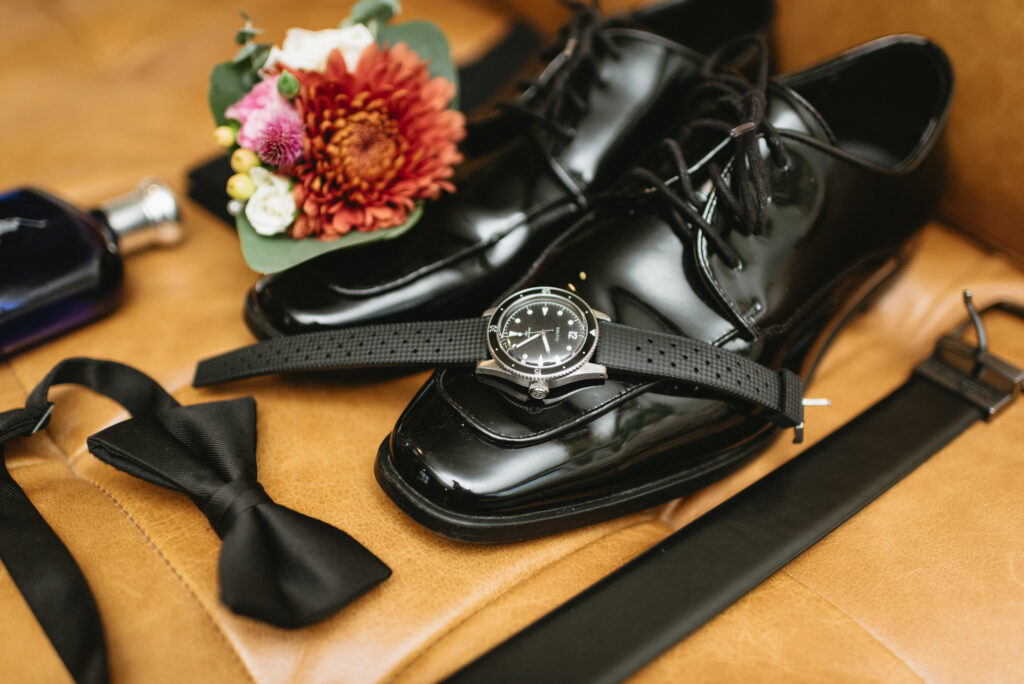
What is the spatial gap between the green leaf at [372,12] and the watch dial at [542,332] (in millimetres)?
357

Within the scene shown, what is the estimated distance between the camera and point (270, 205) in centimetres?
63

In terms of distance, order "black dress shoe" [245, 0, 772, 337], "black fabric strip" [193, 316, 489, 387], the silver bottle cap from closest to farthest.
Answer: "black fabric strip" [193, 316, 489, 387], "black dress shoe" [245, 0, 772, 337], the silver bottle cap

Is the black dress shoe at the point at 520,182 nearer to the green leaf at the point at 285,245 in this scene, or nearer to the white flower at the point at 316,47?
the green leaf at the point at 285,245

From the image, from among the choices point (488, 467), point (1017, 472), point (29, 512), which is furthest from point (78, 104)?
point (1017, 472)

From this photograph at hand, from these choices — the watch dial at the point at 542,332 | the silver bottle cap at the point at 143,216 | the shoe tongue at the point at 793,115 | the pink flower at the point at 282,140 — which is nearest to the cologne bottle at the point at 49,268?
the silver bottle cap at the point at 143,216

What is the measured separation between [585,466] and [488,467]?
0.07 meters

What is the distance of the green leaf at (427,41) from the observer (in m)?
0.73

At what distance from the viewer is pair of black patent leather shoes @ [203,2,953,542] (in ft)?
1.70

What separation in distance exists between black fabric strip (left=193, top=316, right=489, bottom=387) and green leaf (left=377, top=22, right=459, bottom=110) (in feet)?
1.03

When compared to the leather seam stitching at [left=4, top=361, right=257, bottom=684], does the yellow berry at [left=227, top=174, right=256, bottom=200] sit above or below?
above

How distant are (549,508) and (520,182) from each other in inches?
13.7

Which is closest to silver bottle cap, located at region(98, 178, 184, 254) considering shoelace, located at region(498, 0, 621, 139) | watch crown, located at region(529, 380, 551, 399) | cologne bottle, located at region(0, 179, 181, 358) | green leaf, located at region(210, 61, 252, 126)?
cologne bottle, located at region(0, 179, 181, 358)

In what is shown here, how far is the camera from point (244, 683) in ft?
1.50

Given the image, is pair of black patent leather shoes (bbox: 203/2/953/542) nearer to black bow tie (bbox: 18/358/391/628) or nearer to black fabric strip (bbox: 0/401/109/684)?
black bow tie (bbox: 18/358/391/628)
